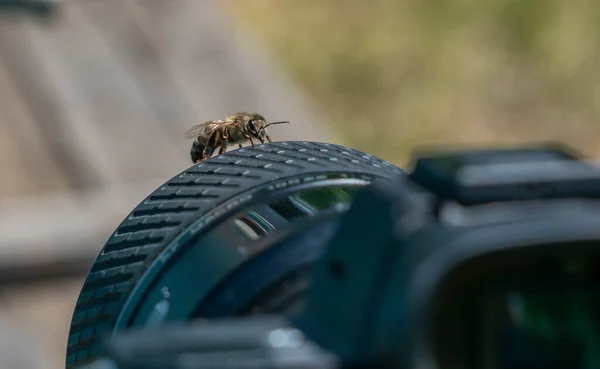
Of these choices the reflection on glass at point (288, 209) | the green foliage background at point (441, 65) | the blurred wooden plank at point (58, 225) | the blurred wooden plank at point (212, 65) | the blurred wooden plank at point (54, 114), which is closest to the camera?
the reflection on glass at point (288, 209)

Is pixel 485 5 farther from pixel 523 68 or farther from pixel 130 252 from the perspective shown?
pixel 130 252

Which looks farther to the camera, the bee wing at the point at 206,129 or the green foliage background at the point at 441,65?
the green foliage background at the point at 441,65

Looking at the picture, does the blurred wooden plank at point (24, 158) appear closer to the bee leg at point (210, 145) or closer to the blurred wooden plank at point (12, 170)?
the blurred wooden plank at point (12, 170)

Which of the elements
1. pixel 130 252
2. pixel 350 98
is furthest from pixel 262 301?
pixel 350 98

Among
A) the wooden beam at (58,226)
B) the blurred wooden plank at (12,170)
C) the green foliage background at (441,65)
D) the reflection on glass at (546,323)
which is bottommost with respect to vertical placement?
the reflection on glass at (546,323)

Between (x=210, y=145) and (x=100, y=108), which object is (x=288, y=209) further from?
Result: (x=100, y=108)

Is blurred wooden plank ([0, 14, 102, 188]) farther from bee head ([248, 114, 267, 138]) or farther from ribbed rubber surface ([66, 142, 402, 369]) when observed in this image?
ribbed rubber surface ([66, 142, 402, 369])

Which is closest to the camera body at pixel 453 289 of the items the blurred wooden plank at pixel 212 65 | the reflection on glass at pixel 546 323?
the reflection on glass at pixel 546 323
